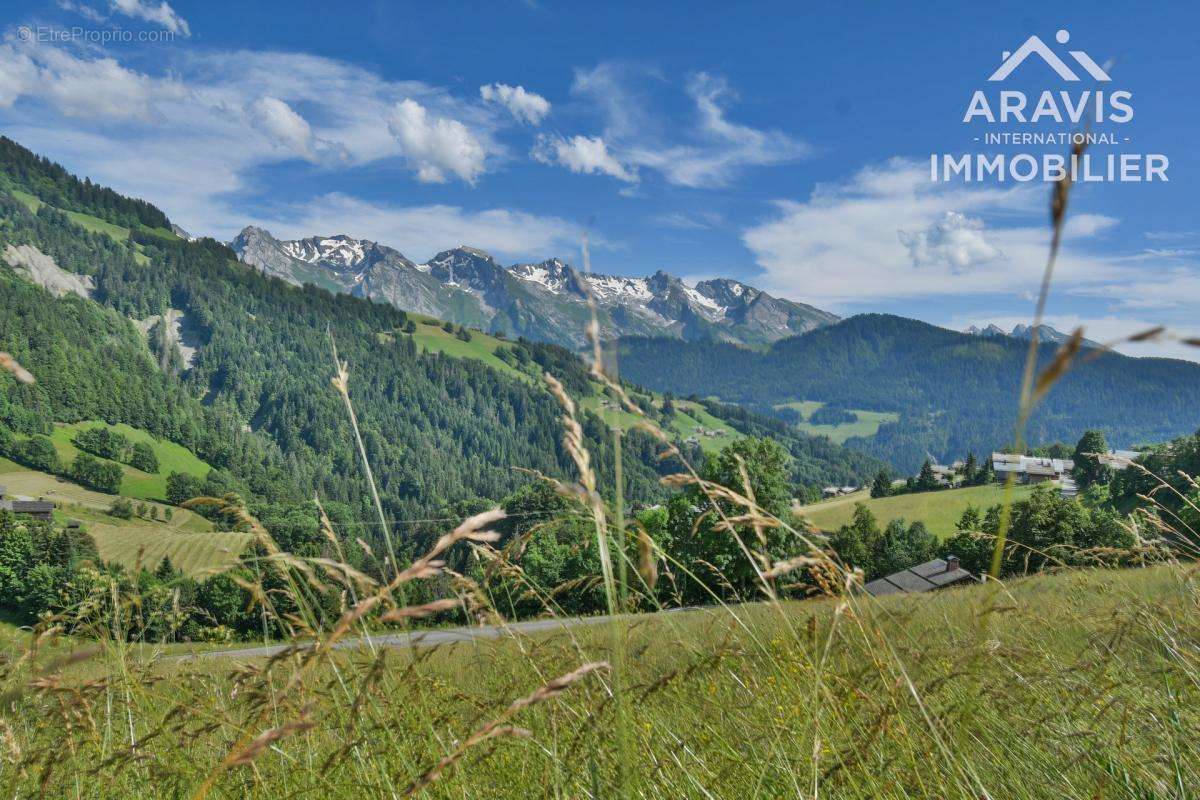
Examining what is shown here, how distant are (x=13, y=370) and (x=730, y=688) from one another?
10.2 ft

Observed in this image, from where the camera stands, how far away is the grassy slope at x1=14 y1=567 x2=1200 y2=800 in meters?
1.88

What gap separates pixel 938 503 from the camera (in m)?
119

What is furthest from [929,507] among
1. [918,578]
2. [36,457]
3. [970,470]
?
[36,457]

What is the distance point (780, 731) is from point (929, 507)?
129 metres

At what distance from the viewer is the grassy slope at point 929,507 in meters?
109

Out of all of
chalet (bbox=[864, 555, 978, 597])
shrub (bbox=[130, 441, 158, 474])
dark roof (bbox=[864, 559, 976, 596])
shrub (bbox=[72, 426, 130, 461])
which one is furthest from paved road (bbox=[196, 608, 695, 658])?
shrub (bbox=[72, 426, 130, 461])

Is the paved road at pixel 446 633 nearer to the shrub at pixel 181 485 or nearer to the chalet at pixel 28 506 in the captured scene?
the chalet at pixel 28 506

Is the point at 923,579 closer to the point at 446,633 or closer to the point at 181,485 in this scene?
the point at 446,633

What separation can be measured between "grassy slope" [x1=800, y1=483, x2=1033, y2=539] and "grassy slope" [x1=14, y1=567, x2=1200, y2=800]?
10861 centimetres

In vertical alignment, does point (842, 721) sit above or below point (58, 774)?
above

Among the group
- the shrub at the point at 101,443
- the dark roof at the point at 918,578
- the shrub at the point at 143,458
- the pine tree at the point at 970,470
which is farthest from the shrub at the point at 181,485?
the pine tree at the point at 970,470

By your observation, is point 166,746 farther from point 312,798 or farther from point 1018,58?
point 1018,58

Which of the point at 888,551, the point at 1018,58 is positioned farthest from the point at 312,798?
the point at 888,551

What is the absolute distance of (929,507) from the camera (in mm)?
117938
